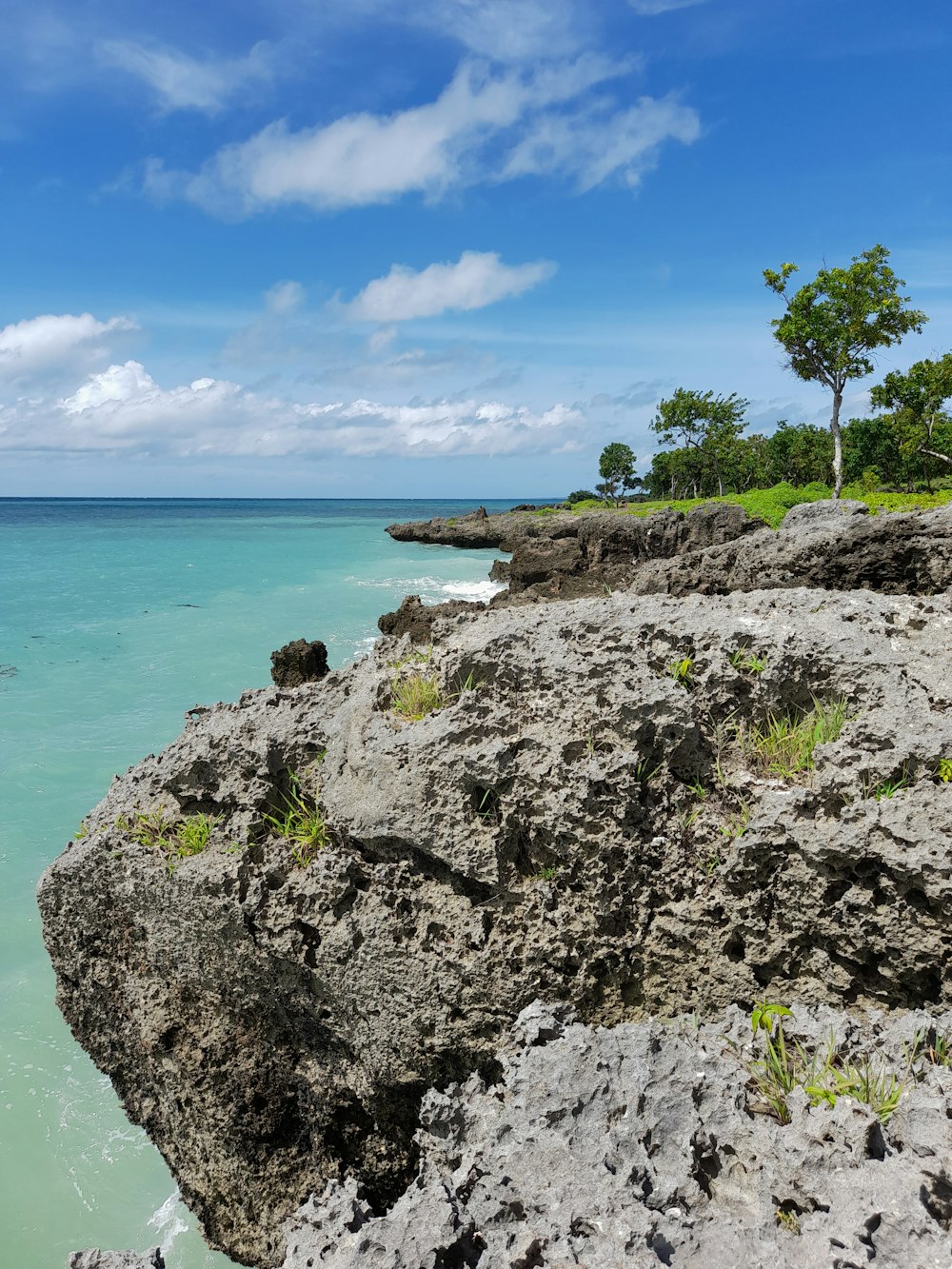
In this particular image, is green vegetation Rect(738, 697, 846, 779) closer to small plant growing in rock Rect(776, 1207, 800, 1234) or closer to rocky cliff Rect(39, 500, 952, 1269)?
rocky cliff Rect(39, 500, 952, 1269)

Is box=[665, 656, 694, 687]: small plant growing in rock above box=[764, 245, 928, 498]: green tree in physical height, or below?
below

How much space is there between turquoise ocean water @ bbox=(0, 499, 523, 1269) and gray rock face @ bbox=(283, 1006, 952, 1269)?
2.55 metres

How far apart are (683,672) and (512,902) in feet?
4.50

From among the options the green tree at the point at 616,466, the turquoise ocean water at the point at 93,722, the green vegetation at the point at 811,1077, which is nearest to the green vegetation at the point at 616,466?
the green tree at the point at 616,466

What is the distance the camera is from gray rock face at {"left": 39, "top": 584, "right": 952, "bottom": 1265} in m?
3.17

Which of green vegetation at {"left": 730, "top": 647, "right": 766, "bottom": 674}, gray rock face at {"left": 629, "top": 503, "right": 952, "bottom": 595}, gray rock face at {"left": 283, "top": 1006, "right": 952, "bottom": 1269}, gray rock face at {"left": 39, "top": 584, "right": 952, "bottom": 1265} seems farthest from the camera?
gray rock face at {"left": 629, "top": 503, "right": 952, "bottom": 595}

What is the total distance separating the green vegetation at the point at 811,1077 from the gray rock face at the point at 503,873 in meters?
0.33

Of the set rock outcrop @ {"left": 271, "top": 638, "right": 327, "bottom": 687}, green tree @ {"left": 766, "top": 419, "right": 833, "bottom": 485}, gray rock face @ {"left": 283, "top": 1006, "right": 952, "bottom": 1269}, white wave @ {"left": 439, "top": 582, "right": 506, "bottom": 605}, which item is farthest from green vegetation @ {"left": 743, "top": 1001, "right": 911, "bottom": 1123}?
green tree @ {"left": 766, "top": 419, "right": 833, "bottom": 485}

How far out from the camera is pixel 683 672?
3.77 m

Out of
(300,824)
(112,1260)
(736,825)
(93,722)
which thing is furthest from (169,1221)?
(93,722)

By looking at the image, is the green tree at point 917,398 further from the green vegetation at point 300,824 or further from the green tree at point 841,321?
the green vegetation at point 300,824

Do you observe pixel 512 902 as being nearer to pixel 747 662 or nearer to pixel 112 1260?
pixel 747 662

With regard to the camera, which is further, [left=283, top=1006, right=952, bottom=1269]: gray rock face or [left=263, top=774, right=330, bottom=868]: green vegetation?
[left=263, top=774, right=330, bottom=868]: green vegetation

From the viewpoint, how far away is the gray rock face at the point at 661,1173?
2.11m
